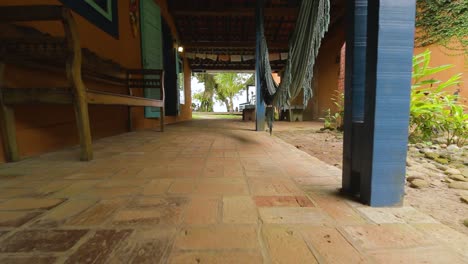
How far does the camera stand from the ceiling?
5.00 meters

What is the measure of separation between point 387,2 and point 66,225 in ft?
4.07

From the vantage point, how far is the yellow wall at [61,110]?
1629 millimetres

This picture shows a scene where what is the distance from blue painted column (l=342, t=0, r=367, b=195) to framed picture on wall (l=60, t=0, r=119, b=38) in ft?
7.59

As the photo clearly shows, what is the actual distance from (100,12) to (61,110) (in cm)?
128

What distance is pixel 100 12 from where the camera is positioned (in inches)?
101

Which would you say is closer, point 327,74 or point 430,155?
point 430,155

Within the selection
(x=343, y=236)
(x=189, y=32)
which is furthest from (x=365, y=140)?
(x=189, y=32)

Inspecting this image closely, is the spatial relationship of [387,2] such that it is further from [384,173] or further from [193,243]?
[193,243]

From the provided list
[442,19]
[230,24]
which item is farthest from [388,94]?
[230,24]

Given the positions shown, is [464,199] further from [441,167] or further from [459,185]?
[441,167]

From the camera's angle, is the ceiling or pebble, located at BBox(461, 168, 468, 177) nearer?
pebble, located at BBox(461, 168, 468, 177)

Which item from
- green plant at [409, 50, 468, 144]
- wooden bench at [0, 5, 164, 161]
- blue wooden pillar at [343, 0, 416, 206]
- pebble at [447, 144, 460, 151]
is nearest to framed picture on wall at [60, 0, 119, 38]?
wooden bench at [0, 5, 164, 161]

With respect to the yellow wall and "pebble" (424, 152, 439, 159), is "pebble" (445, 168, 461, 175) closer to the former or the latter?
"pebble" (424, 152, 439, 159)

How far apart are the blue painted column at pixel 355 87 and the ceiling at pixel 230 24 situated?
4.50 m
